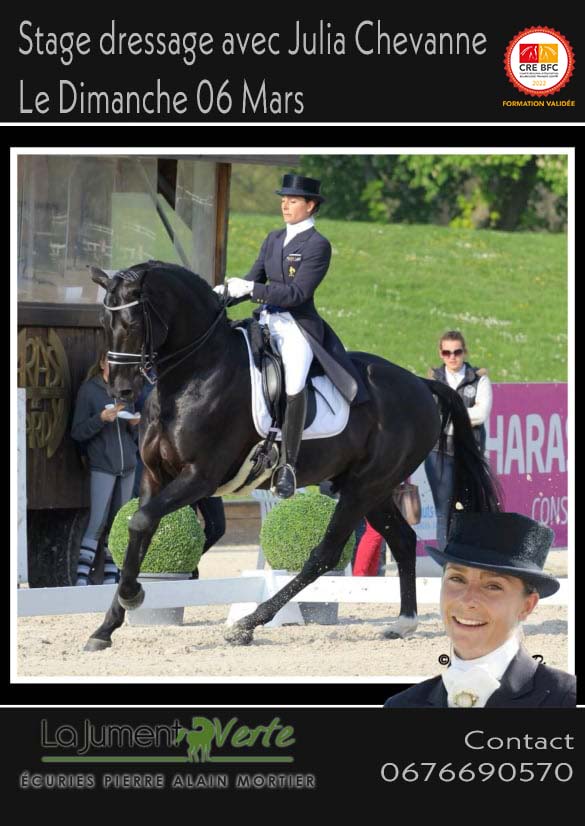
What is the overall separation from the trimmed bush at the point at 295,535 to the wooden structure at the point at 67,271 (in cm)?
216

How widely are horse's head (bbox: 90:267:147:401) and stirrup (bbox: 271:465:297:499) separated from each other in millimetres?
1107

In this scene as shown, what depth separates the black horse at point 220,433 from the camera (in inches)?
299

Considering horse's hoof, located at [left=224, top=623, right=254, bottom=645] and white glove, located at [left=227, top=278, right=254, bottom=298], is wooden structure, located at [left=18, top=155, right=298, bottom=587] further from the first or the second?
white glove, located at [left=227, top=278, right=254, bottom=298]

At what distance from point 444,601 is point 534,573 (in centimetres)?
28

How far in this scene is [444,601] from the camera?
416 cm

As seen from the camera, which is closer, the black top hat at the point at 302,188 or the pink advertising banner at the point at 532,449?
the black top hat at the point at 302,188

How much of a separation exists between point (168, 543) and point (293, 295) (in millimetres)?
2040

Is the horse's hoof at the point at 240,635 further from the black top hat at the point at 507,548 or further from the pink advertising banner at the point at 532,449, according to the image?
the pink advertising banner at the point at 532,449

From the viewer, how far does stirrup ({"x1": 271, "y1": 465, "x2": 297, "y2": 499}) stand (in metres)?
8.12

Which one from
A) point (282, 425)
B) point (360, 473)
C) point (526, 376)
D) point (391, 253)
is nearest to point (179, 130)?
point (282, 425)
